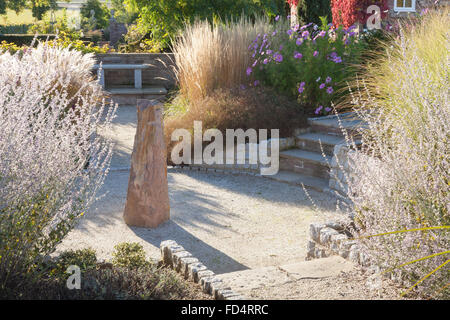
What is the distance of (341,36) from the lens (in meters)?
7.74

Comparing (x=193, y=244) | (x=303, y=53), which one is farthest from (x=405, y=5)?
(x=193, y=244)

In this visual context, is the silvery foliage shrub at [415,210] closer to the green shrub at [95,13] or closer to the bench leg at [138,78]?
the bench leg at [138,78]

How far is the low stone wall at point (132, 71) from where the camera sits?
40.9 feet

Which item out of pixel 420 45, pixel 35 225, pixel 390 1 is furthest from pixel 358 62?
pixel 35 225

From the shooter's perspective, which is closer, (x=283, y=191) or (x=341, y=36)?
(x=283, y=191)

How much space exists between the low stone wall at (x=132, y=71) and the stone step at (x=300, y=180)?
656 cm

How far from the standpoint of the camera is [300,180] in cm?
615

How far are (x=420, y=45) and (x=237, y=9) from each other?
27.8ft

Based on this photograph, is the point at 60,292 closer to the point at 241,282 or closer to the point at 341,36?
the point at 241,282

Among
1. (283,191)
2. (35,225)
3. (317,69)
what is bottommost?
→ (283,191)

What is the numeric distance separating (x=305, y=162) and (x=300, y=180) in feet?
0.98
